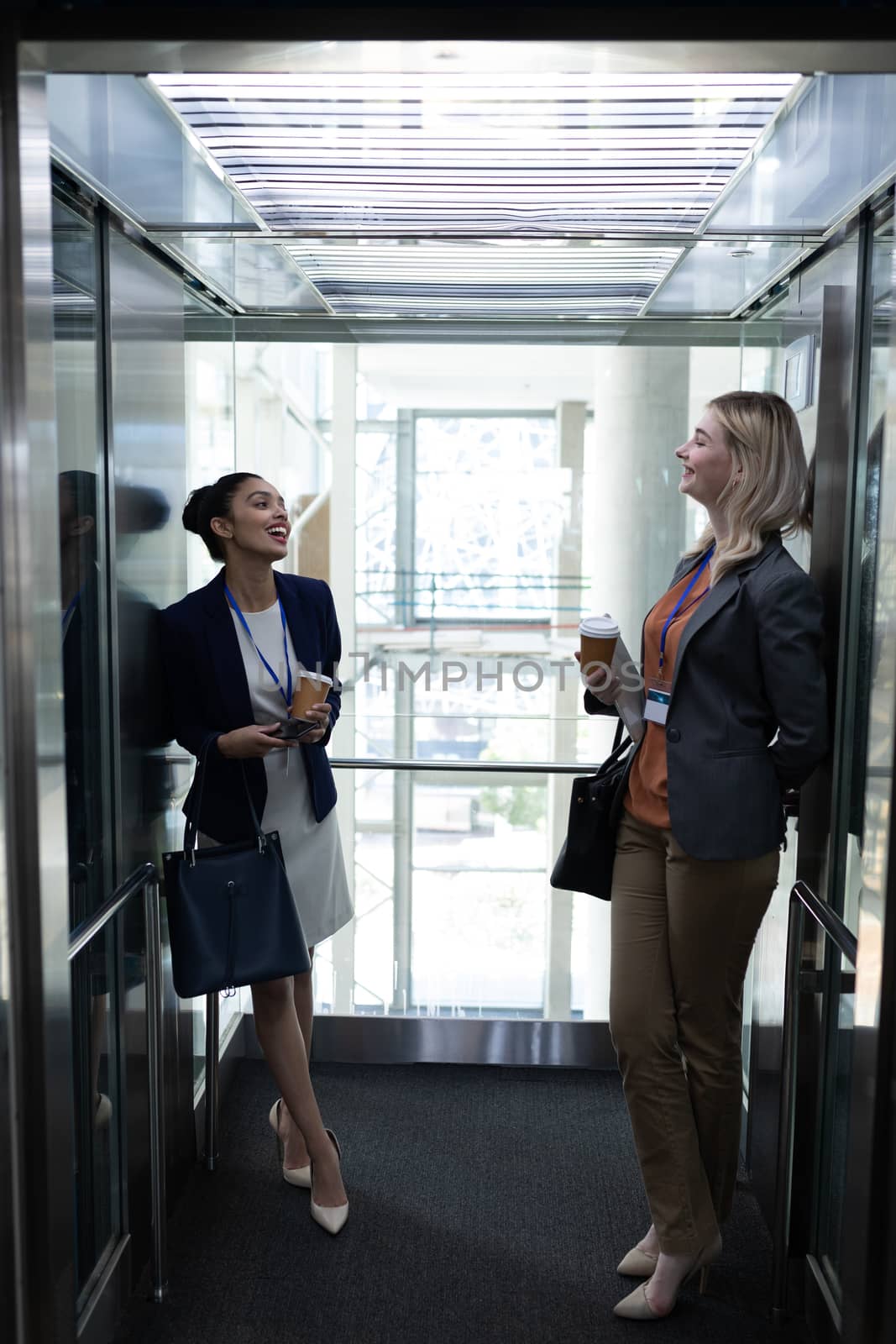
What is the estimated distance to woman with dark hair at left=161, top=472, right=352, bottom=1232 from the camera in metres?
2.87

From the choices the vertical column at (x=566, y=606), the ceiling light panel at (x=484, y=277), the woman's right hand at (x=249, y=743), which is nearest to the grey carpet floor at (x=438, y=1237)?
the vertical column at (x=566, y=606)

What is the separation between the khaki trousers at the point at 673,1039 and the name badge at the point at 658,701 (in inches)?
9.7

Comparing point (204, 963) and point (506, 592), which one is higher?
point (506, 592)

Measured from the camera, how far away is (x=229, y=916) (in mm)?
2756

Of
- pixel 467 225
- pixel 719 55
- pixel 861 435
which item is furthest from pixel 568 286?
pixel 719 55

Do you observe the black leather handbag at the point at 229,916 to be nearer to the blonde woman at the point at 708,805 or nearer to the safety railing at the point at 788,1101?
the blonde woman at the point at 708,805

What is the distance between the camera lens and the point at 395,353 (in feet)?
12.3

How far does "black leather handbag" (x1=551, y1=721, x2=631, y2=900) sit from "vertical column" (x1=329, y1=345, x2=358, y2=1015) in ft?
3.91

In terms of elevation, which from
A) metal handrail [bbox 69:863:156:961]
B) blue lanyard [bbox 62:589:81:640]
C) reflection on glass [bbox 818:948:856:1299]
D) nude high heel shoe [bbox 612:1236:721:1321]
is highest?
blue lanyard [bbox 62:589:81:640]

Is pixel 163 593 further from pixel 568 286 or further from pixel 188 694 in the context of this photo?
pixel 568 286

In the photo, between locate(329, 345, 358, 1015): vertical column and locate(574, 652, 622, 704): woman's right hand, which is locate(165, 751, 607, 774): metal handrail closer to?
locate(329, 345, 358, 1015): vertical column

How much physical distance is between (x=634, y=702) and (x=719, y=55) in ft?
4.72

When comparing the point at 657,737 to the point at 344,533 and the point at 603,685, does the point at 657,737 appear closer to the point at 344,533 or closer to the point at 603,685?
the point at 603,685

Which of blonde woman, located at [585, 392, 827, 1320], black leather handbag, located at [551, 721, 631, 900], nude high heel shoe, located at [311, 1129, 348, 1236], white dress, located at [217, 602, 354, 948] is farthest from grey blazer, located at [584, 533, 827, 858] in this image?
nude high heel shoe, located at [311, 1129, 348, 1236]
